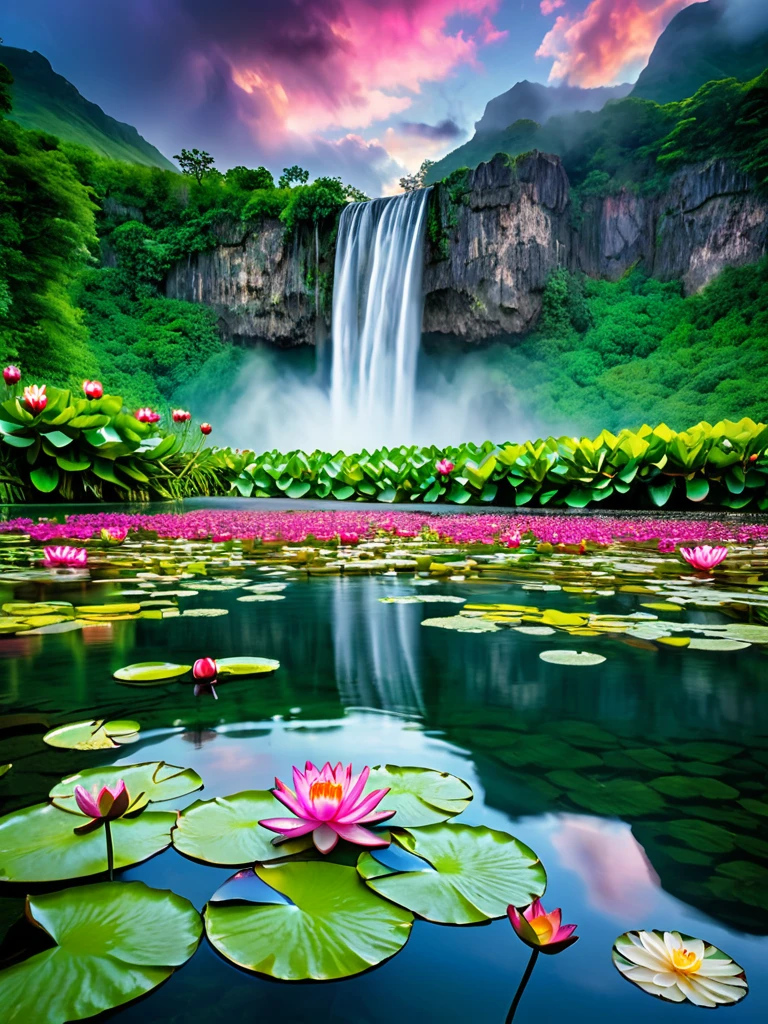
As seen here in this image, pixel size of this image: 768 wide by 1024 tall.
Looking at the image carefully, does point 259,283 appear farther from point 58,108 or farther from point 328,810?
point 58,108

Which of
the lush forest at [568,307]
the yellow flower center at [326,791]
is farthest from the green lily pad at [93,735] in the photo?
the lush forest at [568,307]

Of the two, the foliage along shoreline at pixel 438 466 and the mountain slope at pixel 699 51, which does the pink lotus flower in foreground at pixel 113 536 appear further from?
the mountain slope at pixel 699 51

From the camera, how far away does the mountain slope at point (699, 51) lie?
2253 cm

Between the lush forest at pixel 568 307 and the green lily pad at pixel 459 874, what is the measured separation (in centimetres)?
1238

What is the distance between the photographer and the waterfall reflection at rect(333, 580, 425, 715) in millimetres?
609

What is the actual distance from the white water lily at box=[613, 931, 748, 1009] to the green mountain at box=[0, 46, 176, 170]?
40894 mm

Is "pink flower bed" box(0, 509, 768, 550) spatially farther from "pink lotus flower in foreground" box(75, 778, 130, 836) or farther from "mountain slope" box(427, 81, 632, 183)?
"mountain slope" box(427, 81, 632, 183)

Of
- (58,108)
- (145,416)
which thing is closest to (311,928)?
(145,416)

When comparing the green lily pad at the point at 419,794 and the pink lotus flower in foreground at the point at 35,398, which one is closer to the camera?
the green lily pad at the point at 419,794

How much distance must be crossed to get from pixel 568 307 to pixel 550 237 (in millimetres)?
1765

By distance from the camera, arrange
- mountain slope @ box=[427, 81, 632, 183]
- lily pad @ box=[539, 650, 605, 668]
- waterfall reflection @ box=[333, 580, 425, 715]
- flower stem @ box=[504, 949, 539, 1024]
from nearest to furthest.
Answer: flower stem @ box=[504, 949, 539, 1024]
waterfall reflection @ box=[333, 580, 425, 715]
lily pad @ box=[539, 650, 605, 668]
mountain slope @ box=[427, 81, 632, 183]

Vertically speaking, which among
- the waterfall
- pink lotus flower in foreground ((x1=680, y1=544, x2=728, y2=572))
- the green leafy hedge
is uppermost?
the waterfall

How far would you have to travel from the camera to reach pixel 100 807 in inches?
13.5

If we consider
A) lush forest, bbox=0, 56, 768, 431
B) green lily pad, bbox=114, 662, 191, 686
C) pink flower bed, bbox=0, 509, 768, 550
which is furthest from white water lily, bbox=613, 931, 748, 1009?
lush forest, bbox=0, 56, 768, 431
